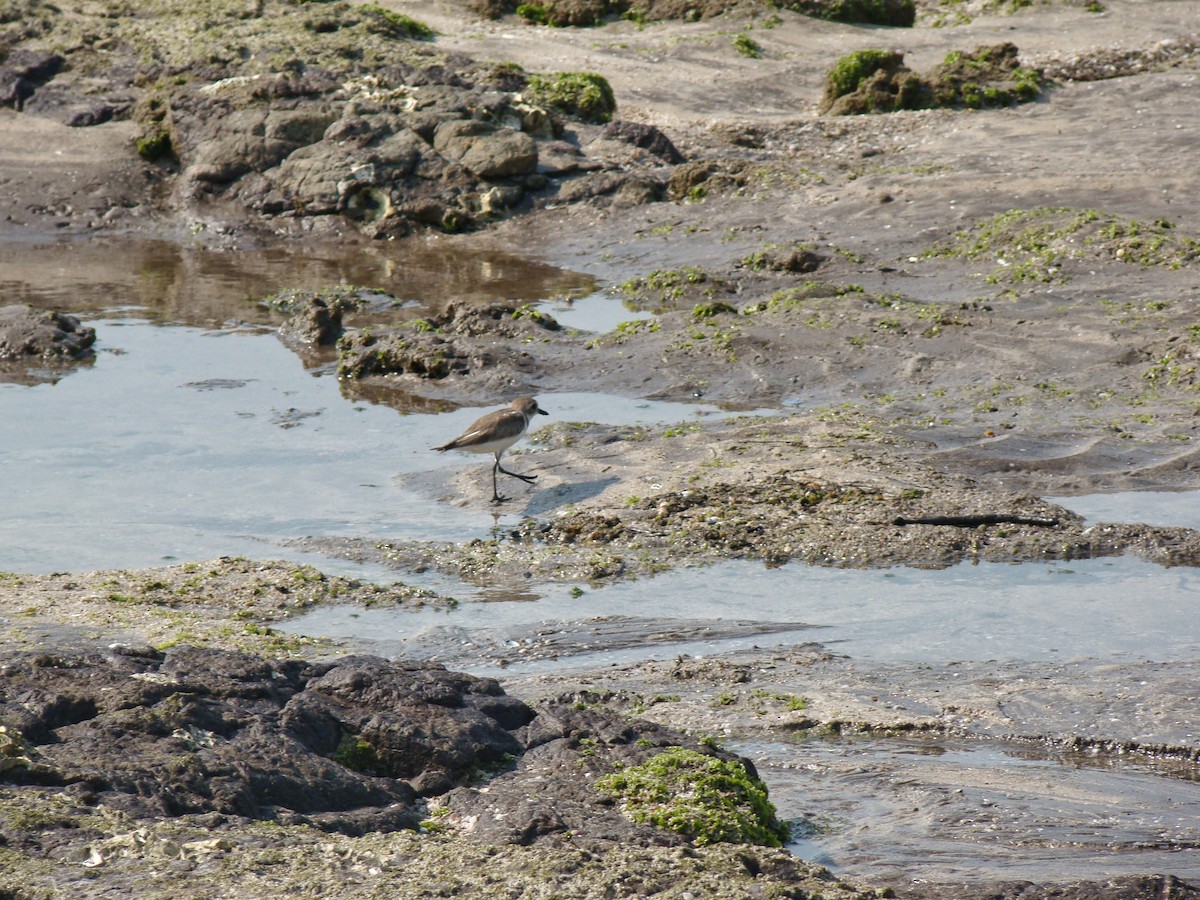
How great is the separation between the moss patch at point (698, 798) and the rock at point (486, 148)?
42.7 feet

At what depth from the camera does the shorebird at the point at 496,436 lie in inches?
332

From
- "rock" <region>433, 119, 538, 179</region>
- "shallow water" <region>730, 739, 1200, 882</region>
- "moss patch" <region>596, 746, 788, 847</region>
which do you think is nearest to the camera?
"moss patch" <region>596, 746, 788, 847</region>

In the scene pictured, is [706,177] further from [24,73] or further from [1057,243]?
[24,73]

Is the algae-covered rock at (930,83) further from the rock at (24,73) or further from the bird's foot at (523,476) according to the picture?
the bird's foot at (523,476)

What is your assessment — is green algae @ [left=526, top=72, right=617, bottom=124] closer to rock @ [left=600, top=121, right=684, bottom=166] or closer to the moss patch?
rock @ [left=600, top=121, right=684, bottom=166]

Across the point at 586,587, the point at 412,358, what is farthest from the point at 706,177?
the point at 586,587

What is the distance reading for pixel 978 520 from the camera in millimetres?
7309

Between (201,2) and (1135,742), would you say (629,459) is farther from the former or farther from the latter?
(201,2)

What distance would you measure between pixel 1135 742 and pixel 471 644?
2794 mm

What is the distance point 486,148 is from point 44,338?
6.22 m

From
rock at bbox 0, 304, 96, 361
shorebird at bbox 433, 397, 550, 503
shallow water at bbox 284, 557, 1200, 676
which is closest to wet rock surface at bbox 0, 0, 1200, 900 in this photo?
shallow water at bbox 284, 557, 1200, 676

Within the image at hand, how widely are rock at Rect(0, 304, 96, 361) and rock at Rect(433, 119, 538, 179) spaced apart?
563cm

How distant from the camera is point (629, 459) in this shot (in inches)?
340

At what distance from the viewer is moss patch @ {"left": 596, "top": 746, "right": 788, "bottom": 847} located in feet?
12.7
